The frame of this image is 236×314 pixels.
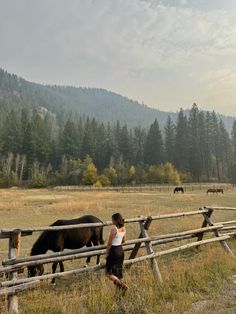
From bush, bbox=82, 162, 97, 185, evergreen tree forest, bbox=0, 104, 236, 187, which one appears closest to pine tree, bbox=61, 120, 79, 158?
evergreen tree forest, bbox=0, 104, 236, 187

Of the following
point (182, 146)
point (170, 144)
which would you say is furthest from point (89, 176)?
point (170, 144)

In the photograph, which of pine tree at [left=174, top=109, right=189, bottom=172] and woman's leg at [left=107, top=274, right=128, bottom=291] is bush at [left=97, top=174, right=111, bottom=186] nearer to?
pine tree at [left=174, top=109, right=189, bottom=172]

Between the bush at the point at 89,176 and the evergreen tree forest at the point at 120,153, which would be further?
the evergreen tree forest at the point at 120,153

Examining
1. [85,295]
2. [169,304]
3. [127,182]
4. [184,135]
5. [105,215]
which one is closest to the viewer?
[169,304]

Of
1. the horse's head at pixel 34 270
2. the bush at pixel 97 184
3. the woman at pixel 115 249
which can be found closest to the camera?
the woman at pixel 115 249

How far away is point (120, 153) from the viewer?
116688mm

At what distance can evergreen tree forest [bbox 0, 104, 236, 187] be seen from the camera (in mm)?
96938

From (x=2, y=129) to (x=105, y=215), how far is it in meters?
95.5

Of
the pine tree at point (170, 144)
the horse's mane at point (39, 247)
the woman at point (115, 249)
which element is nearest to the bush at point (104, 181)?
the pine tree at point (170, 144)

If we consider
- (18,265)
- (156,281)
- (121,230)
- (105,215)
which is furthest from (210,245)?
(105,215)

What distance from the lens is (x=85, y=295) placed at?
7.54m

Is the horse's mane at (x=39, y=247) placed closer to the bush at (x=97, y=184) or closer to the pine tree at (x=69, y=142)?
the bush at (x=97, y=184)

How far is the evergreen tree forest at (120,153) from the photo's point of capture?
318 ft

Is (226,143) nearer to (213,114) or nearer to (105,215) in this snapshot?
(213,114)
